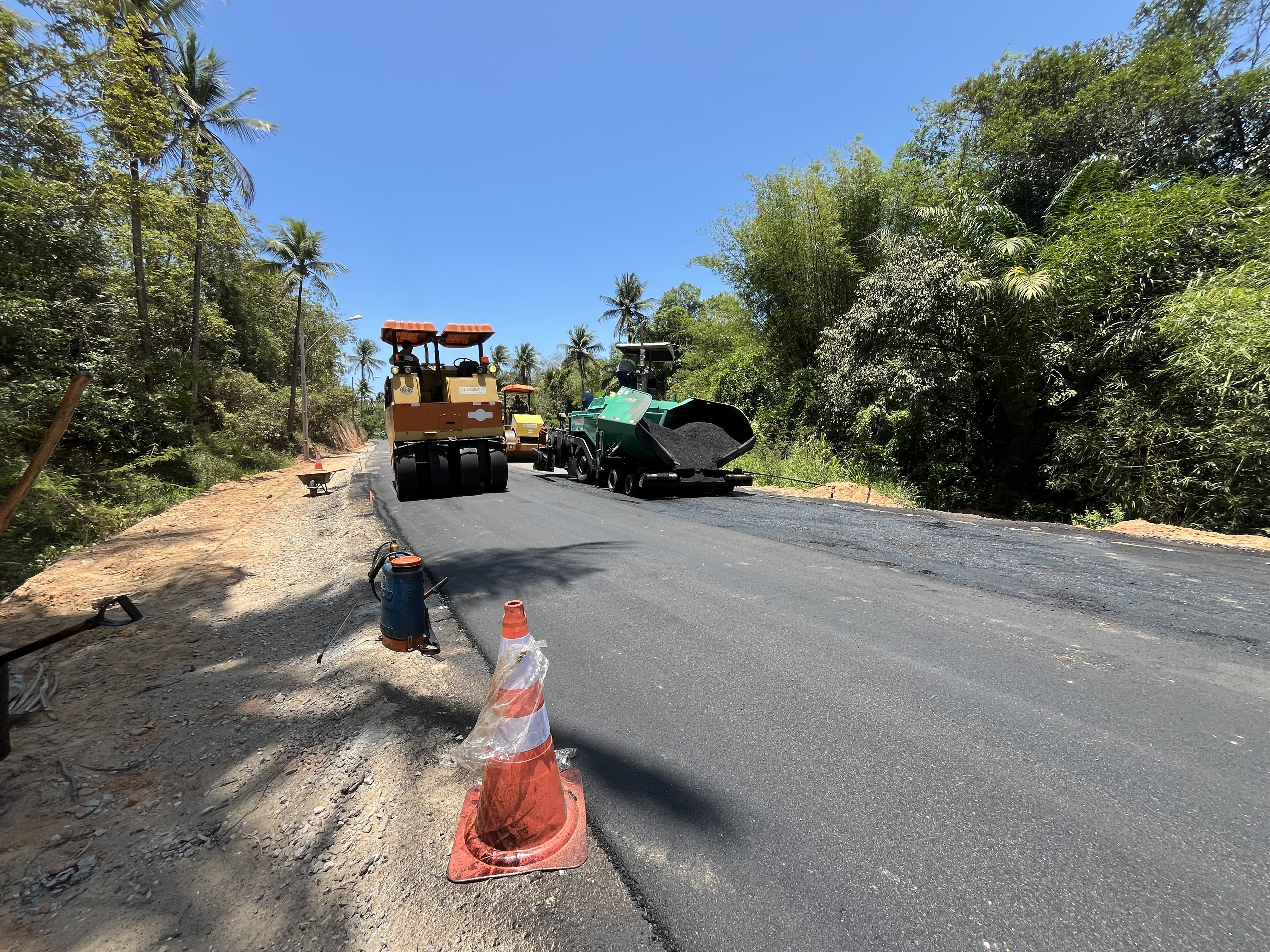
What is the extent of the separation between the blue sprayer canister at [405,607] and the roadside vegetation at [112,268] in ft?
18.7

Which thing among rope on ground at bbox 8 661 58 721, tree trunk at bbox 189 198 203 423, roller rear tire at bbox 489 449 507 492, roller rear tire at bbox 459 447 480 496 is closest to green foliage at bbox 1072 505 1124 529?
roller rear tire at bbox 489 449 507 492

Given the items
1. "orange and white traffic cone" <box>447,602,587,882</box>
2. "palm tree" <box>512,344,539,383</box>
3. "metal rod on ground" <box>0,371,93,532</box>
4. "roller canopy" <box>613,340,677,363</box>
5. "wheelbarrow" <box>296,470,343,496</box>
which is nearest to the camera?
"orange and white traffic cone" <box>447,602,587,882</box>

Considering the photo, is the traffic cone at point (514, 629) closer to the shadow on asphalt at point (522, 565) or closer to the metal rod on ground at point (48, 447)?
the metal rod on ground at point (48, 447)

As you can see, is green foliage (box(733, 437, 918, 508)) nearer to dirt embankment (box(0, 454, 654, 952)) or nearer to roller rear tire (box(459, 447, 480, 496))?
roller rear tire (box(459, 447, 480, 496))

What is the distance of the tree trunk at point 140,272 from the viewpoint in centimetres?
1105

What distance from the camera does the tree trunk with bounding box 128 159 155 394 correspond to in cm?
1105

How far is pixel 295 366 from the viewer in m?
30.0

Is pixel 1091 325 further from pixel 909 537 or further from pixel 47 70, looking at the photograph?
pixel 47 70

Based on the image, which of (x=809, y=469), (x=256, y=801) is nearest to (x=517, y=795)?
(x=256, y=801)

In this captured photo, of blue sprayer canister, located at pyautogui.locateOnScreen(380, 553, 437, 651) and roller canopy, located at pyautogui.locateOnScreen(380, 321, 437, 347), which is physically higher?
roller canopy, located at pyautogui.locateOnScreen(380, 321, 437, 347)

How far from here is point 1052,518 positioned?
10578 millimetres

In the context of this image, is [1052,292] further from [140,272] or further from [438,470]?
[140,272]

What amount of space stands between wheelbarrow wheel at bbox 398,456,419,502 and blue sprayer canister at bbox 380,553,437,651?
7213mm

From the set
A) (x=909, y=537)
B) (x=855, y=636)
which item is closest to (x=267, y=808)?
(x=855, y=636)
